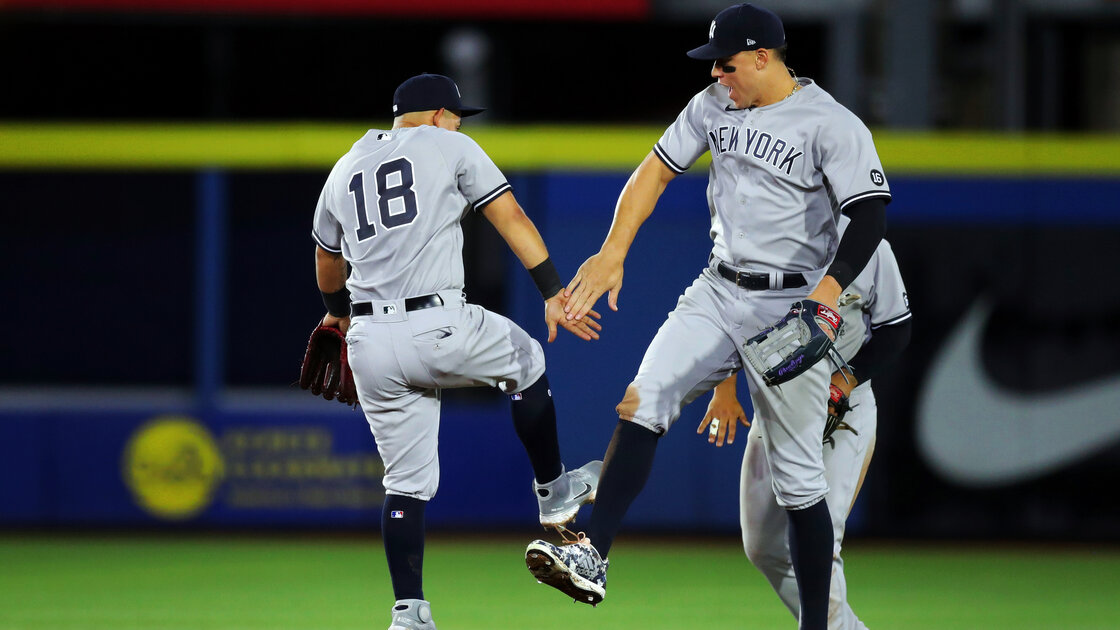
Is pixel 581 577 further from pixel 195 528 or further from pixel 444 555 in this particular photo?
pixel 195 528

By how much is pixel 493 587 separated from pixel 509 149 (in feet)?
9.48

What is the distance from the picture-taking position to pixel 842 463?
4.64 metres

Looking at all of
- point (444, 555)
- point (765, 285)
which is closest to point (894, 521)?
point (444, 555)

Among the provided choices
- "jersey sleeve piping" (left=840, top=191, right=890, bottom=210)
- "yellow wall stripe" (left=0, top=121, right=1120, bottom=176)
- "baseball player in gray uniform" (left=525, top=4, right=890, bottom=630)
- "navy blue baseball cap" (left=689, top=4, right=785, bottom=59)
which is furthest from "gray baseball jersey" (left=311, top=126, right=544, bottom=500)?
"yellow wall stripe" (left=0, top=121, right=1120, bottom=176)

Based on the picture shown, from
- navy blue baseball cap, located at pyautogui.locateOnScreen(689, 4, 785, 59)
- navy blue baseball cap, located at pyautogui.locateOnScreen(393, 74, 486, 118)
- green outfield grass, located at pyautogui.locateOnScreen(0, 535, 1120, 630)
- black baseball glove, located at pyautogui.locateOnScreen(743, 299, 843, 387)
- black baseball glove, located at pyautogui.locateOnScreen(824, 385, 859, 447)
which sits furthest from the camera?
green outfield grass, located at pyautogui.locateOnScreen(0, 535, 1120, 630)

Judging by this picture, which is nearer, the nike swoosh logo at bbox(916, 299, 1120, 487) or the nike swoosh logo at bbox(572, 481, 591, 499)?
the nike swoosh logo at bbox(572, 481, 591, 499)

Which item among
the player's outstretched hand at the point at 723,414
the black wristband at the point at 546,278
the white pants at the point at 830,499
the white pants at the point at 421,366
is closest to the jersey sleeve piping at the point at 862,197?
the white pants at the point at 830,499

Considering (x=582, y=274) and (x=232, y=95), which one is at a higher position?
(x=232, y=95)

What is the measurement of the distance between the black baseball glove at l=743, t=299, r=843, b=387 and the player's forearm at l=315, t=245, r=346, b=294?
1.58 meters

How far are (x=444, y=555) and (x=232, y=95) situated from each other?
976 centimetres

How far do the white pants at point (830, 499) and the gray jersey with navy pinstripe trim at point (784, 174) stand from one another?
0.58 metres

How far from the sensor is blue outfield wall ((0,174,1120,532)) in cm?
875

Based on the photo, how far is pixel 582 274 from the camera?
15.0 feet

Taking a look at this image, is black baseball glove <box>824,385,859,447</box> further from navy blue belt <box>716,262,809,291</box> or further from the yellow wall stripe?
the yellow wall stripe
